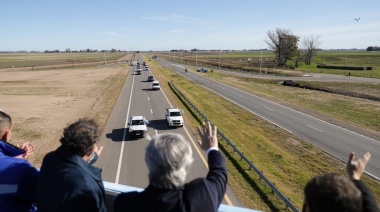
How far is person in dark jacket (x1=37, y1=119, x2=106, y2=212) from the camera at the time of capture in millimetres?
2604

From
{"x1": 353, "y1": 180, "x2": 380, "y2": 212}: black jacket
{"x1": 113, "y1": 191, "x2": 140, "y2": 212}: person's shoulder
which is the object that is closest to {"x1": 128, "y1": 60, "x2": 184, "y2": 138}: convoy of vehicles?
{"x1": 113, "y1": 191, "x2": 140, "y2": 212}: person's shoulder

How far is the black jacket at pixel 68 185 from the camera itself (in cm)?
260

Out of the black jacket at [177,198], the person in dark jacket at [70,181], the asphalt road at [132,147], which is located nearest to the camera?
the black jacket at [177,198]

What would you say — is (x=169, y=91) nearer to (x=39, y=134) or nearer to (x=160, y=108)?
(x=160, y=108)

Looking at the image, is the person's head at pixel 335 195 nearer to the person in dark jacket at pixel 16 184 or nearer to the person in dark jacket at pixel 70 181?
the person in dark jacket at pixel 70 181

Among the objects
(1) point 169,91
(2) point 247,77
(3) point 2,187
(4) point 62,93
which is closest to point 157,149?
(3) point 2,187

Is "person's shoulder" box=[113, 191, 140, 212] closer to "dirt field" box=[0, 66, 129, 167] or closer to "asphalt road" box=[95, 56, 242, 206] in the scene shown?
"asphalt road" box=[95, 56, 242, 206]

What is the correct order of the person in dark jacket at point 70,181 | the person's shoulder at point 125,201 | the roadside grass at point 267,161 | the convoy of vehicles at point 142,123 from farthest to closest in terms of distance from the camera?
the convoy of vehicles at point 142,123 < the roadside grass at point 267,161 < the person in dark jacket at point 70,181 < the person's shoulder at point 125,201

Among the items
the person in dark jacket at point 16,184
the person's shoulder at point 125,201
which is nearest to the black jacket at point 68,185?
the person in dark jacket at point 16,184

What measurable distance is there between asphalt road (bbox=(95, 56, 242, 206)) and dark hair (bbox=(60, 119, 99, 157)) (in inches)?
370

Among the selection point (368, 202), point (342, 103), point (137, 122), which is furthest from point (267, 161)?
point (342, 103)

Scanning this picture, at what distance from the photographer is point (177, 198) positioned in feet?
7.25

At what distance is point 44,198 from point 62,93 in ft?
152

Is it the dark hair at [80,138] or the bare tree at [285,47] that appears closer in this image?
the dark hair at [80,138]
